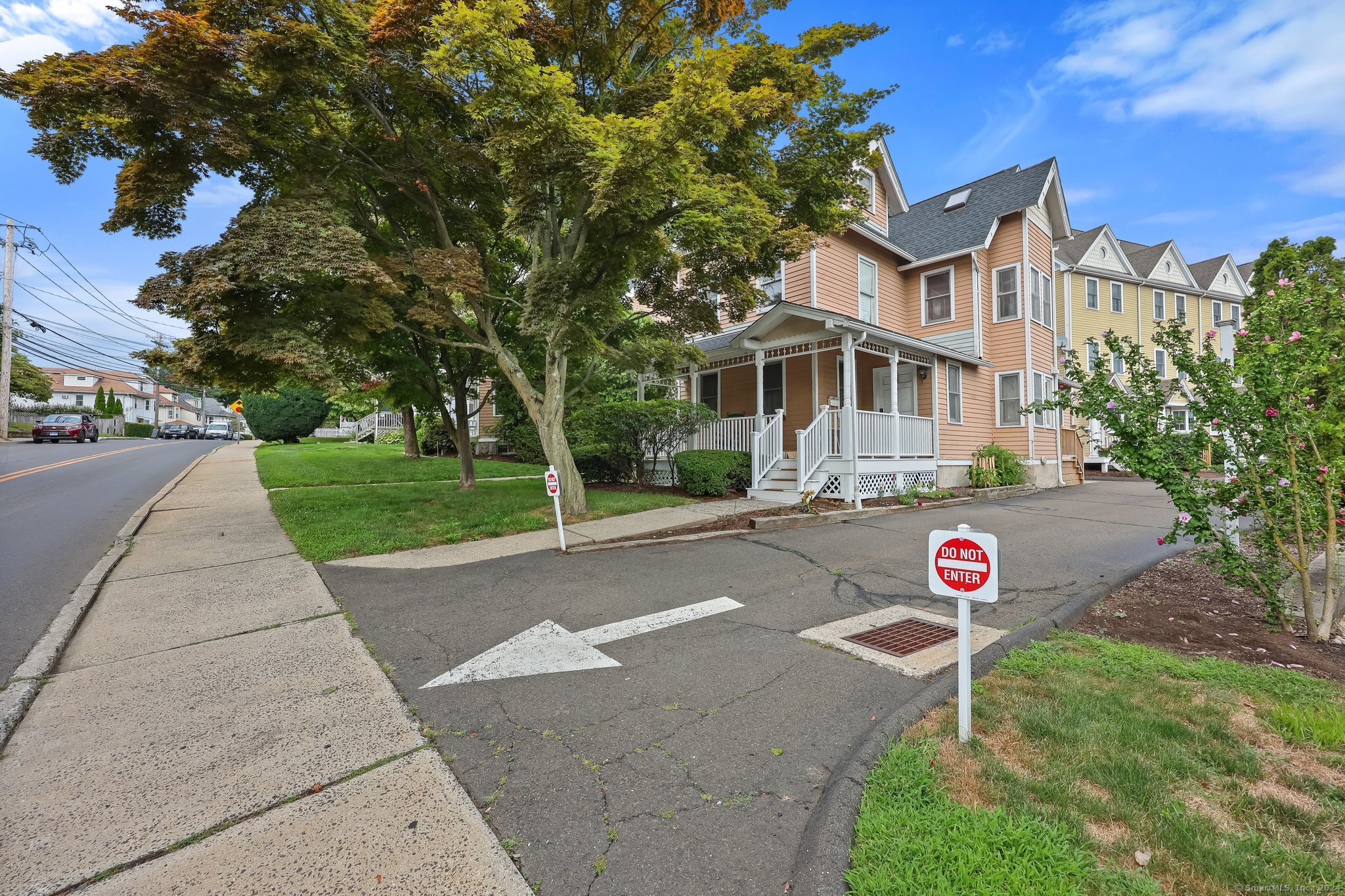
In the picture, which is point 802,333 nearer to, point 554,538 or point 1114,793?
point 554,538

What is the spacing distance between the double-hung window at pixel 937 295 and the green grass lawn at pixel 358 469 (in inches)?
499

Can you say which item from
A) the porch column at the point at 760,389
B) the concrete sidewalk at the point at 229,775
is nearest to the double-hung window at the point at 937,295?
the porch column at the point at 760,389

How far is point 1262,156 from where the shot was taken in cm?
1394

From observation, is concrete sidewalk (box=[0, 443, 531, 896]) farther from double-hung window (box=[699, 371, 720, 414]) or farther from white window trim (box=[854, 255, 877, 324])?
white window trim (box=[854, 255, 877, 324])

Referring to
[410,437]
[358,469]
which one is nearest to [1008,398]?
[358,469]

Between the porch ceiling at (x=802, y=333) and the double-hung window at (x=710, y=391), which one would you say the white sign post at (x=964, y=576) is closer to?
the porch ceiling at (x=802, y=333)

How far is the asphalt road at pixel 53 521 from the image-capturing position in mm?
4773

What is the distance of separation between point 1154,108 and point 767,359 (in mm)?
8550

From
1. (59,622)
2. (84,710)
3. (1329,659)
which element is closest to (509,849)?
(84,710)

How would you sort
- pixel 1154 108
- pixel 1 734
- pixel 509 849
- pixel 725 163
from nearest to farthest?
pixel 509 849 → pixel 1 734 → pixel 725 163 → pixel 1154 108

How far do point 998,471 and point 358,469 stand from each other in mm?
17402

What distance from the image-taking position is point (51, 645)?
4059mm

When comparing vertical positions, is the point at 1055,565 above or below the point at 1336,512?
below

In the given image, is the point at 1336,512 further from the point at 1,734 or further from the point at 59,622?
the point at 59,622
